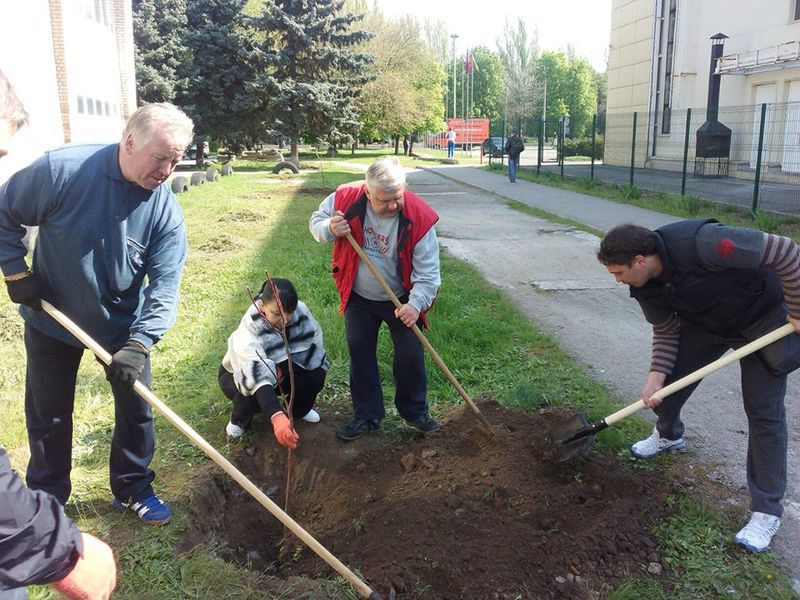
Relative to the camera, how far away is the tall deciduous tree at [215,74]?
92.8 ft

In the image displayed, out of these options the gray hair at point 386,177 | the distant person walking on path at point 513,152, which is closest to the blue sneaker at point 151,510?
the gray hair at point 386,177

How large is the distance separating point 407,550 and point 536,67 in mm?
75806

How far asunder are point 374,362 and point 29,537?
2711 mm

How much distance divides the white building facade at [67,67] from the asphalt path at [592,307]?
6762mm

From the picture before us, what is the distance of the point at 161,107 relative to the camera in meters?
2.73

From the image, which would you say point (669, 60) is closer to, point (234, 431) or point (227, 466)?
point (234, 431)

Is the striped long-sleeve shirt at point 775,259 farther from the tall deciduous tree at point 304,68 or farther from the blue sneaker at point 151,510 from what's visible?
the tall deciduous tree at point 304,68

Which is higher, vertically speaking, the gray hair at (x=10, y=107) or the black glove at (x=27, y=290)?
the gray hair at (x=10, y=107)

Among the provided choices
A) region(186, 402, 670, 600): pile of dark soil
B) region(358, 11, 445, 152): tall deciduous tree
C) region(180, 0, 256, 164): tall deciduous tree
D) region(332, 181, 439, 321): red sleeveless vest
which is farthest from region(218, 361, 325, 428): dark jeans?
region(358, 11, 445, 152): tall deciduous tree

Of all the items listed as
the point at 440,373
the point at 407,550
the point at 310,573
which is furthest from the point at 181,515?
the point at 440,373

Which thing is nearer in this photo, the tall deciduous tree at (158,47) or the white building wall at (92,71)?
the white building wall at (92,71)

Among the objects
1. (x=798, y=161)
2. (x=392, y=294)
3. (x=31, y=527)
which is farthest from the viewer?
(x=798, y=161)

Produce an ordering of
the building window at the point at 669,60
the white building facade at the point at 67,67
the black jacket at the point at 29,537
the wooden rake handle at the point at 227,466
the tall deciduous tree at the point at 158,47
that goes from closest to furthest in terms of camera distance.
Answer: the black jacket at the point at 29,537 < the wooden rake handle at the point at 227,466 < the white building facade at the point at 67,67 < the building window at the point at 669,60 < the tall deciduous tree at the point at 158,47

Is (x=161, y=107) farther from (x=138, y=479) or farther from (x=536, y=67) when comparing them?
(x=536, y=67)
